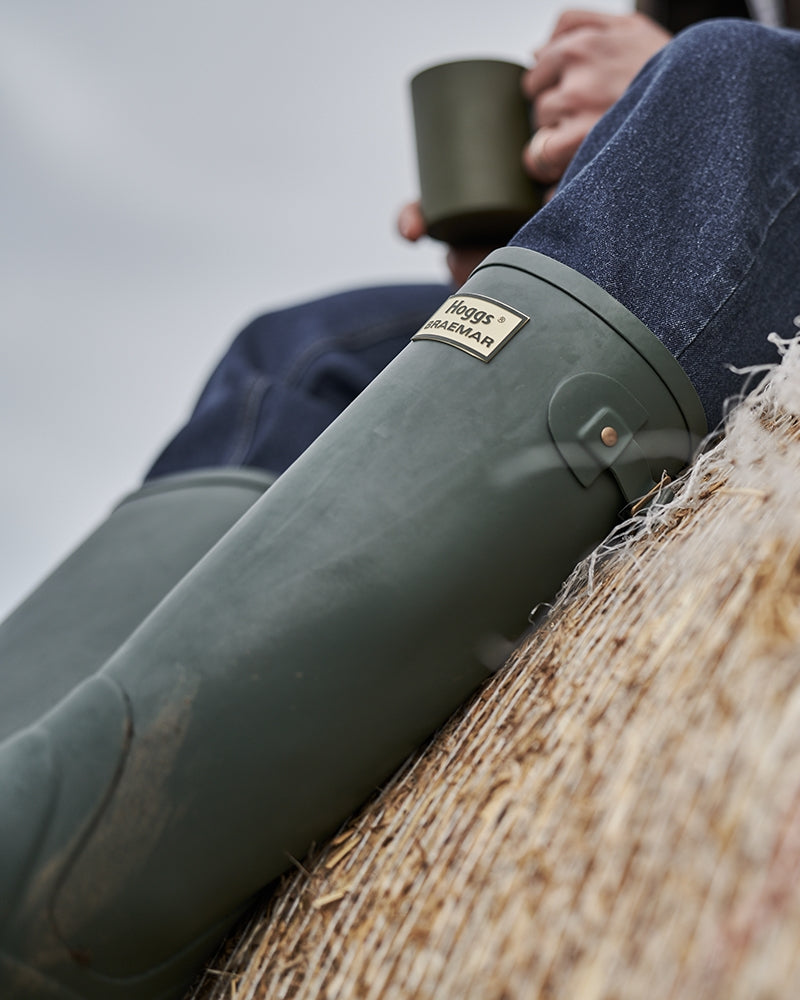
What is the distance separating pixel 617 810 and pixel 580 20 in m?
0.91

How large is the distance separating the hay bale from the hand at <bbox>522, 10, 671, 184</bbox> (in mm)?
466

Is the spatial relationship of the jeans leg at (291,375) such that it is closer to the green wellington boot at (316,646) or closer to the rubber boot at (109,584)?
the rubber boot at (109,584)

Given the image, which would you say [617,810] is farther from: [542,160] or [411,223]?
[411,223]

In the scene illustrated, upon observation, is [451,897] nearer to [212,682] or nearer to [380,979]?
[380,979]

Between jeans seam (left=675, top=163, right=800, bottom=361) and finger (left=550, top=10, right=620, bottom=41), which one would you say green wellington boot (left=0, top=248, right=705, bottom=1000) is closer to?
jeans seam (left=675, top=163, right=800, bottom=361)

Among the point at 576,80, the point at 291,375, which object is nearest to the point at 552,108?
the point at 576,80

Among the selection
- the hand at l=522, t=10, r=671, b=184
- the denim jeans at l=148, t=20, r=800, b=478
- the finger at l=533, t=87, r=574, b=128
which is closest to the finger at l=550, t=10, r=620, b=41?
the hand at l=522, t=10, r=671, b=184

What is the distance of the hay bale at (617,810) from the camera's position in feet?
0.95

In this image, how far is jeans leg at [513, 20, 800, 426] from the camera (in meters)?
0.52

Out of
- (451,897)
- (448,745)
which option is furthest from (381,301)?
(451,897)

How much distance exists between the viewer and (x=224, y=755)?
444 mm

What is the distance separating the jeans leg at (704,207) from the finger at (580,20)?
43 centimetres

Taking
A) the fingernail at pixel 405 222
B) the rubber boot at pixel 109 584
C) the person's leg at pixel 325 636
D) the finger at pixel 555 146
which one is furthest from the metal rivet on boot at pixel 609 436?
the fingernail at pixel 405 222

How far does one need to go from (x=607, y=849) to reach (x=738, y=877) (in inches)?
2.0
